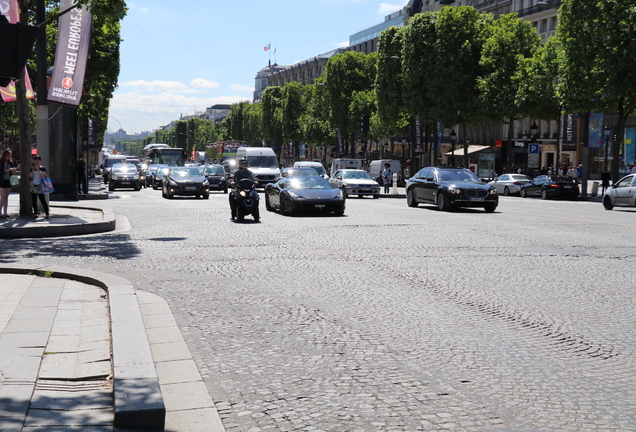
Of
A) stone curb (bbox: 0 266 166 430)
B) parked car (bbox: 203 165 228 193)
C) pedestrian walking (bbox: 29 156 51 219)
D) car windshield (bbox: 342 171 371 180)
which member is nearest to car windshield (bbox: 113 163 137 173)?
parked car (bbox: 203 165 228 193)

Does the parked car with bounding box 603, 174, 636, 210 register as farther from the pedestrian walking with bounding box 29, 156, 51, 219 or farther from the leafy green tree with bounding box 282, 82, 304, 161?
the leafy green tree with bounding box 282, 82, 304, 161

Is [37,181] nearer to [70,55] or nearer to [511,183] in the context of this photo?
[70,55]

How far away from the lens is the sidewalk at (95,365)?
164 inches

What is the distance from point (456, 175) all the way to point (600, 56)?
14.9 meters

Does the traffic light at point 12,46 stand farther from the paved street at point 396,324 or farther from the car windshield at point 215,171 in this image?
the car windshield at point 215,171

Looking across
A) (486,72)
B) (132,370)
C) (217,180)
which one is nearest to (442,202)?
(217,180)

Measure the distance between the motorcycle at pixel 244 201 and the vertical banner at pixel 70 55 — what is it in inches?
220

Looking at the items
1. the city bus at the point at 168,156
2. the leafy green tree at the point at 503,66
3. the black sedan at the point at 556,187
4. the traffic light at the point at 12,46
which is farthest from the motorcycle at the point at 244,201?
the city bus at the point at 168,156

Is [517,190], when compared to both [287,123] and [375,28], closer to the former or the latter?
[287,123]

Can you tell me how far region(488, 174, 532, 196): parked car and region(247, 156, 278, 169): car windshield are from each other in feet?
42.6

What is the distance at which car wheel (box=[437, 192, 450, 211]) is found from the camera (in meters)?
25.8

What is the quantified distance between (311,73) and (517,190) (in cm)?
11371

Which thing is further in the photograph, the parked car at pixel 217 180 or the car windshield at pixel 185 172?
the parked car at pixel 217 180

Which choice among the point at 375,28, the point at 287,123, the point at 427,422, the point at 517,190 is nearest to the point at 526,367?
the point at 427,422
